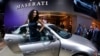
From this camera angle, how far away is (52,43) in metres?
6.87

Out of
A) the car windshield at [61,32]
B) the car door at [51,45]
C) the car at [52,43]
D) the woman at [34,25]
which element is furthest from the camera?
the woman at [34,25]

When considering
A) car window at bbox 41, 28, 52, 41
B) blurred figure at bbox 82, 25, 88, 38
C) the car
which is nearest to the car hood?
the car

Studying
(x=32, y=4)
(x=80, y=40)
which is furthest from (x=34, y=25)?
(x=80, y=40)

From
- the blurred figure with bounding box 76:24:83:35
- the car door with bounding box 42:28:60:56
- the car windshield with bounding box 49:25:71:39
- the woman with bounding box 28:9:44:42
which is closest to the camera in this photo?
the car door with bounding box 42:28:60:56

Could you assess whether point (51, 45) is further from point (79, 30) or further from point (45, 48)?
point (79, 30)

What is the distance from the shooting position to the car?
6688 mm

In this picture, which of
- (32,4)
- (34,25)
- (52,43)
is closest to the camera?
(52,43)

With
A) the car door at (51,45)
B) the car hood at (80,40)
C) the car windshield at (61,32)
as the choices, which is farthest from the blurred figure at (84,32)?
the car door at (51,45)

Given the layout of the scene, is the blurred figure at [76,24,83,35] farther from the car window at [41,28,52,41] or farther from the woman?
the woman

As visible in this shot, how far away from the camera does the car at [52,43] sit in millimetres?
6688

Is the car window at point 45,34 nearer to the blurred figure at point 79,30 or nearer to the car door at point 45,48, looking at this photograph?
the car door at point 45,48

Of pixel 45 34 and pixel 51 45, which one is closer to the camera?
pixel 51 45

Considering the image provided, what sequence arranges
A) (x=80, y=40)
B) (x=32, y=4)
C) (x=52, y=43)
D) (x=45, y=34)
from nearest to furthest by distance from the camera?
(x=52, y=43) → (x=80, y=40) → (x=45, y=34) → (x=32, y=4)

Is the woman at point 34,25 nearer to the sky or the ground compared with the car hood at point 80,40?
nearer to the sky
